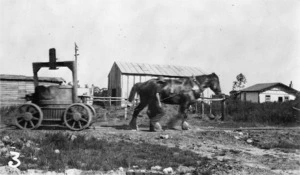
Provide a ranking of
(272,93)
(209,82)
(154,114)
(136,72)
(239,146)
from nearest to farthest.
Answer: (239,146)
(154,114)
(209,82)
(136,72)
(272,93)

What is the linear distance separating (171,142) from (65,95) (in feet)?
12.9

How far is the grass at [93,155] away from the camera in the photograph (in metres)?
6.08

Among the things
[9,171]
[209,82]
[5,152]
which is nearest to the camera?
[9,171]

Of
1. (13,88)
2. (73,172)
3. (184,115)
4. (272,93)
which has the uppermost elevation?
(13,88)

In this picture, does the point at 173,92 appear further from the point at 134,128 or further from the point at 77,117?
the point at 77,117

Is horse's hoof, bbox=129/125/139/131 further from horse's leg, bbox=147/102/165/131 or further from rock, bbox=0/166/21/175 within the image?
rock, bbox=0/166/21/175

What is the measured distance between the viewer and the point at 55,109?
1048 cm

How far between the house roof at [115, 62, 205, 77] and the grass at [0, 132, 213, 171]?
17.1 metres

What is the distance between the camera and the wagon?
10.3 meters

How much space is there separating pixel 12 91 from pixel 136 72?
1075cm

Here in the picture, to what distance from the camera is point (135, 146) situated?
811 centimetres

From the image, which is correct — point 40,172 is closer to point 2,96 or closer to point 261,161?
point 261,161

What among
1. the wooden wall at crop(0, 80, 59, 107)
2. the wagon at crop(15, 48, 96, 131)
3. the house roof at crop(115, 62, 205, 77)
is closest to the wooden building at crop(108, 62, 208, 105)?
the house roof at crop(115, 62, 205, 77)

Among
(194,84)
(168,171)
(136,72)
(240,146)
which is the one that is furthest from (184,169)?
(136,72)
